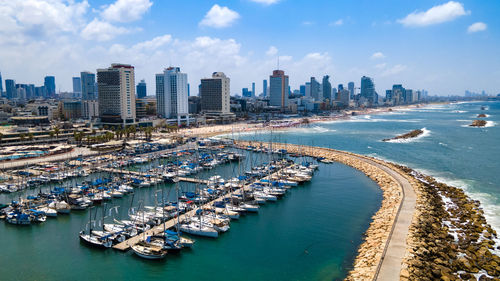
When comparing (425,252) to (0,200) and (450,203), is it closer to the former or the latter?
(450,203)

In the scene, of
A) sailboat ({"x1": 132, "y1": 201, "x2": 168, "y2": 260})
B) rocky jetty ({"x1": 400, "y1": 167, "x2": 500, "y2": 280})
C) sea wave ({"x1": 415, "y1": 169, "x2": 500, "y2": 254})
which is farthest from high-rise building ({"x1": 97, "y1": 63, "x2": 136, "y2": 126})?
Result: rocky jetty ({"x1": 400, "y1": 167, "x2": 500, "y2": 280})

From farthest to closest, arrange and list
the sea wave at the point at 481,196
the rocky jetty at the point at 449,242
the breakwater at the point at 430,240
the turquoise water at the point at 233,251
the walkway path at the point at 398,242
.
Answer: the sea wave at the point at 481,196 < the turquoise water at the point at 233,251 < the rocky jetty at the point at 449,242 < the breakwater at the point at 430,240 < the walkway path at the point at 398,242

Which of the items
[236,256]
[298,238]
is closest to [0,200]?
[236,256]

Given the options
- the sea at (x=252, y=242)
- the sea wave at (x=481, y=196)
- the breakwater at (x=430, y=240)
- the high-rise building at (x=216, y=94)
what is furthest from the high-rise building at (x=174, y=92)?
the breakwater at (x=430, y=240)

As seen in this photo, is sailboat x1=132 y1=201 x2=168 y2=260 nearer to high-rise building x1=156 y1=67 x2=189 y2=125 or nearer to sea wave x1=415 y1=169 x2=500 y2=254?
sea wave x1=415 y1=169 x2=500 y2=254

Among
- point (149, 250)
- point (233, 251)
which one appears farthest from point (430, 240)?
point (149, 250)

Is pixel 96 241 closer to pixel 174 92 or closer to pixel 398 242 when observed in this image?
pixel 398 242

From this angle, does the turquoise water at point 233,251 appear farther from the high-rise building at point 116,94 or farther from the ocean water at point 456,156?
the high-rise building at point 116,94
